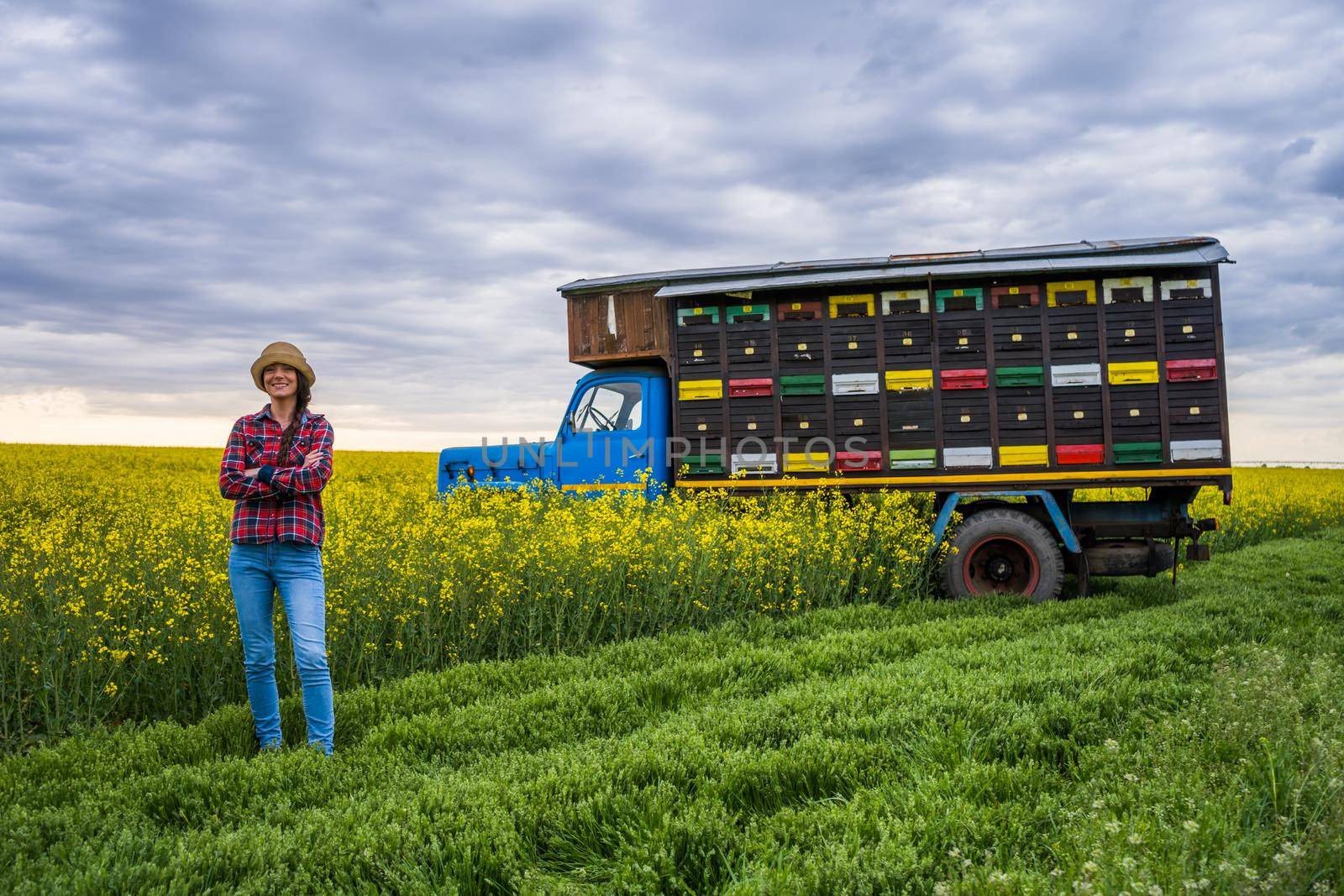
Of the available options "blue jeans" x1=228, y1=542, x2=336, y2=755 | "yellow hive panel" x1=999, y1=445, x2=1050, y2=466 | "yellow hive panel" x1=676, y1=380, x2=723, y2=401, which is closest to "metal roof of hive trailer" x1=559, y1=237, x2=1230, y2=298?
"yellow hive panel" x1=676, y1=380, x2=723, y2=401

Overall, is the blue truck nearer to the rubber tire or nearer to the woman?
the rubber tire

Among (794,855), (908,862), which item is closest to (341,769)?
(794,855)

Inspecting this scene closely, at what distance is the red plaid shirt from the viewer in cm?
482

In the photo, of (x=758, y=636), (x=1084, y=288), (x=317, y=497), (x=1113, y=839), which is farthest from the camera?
(x=1084, y=288)

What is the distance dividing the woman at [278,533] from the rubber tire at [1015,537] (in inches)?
247

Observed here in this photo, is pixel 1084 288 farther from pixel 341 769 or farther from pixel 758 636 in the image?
pixel 341 769

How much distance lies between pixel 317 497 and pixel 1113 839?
4.36m

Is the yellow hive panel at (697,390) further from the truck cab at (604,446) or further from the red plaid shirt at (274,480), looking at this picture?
the red plaid shirt at (274,480)

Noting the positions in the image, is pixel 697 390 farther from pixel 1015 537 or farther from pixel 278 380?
pixel 278 380

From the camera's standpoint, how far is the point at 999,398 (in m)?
9.12

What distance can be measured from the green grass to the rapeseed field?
735mm

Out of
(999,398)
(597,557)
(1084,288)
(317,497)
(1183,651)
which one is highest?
(1084,288)

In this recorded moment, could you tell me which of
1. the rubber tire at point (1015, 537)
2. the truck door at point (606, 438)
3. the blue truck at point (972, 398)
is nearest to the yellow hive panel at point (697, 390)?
the blue truck at point (972, 398)

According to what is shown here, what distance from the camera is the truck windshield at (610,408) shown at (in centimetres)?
995
